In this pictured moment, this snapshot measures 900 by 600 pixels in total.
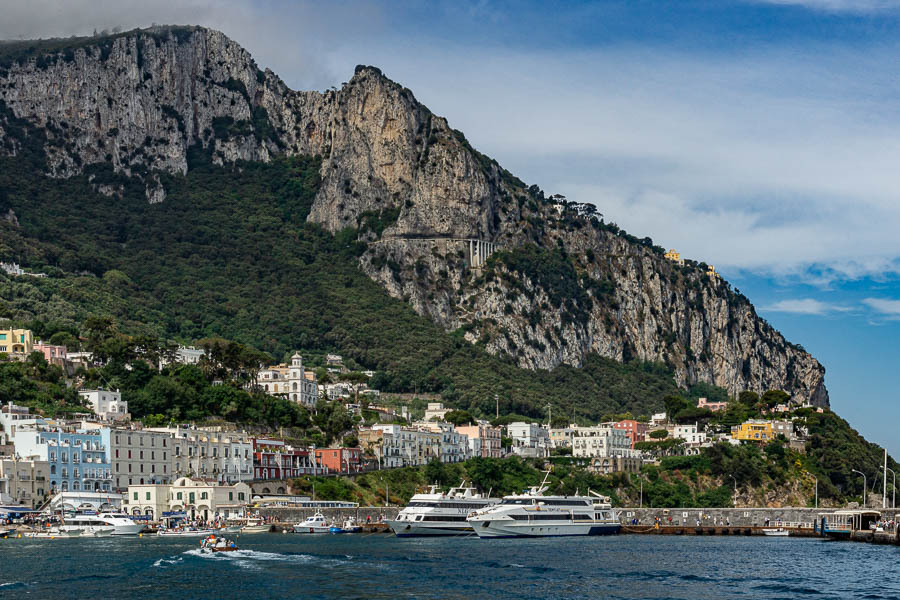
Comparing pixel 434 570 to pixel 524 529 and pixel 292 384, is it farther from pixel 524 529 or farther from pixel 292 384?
pixel 292 384

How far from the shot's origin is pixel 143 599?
7625 cm

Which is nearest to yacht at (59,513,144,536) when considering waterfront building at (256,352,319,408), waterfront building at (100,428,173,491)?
waterfront building at (100,428,173,491)

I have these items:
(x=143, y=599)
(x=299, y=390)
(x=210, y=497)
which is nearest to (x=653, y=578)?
(x=143, y=599)

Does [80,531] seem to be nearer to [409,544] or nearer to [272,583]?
[409,544]

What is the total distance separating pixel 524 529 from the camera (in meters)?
134

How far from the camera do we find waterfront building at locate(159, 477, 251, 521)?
13788 cm

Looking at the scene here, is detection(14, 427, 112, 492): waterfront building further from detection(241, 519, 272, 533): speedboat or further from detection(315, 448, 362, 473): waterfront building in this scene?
Result: detection(315, 448, 362, 473): waterfront building

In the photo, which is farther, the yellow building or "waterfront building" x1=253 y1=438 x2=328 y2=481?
the yellow building

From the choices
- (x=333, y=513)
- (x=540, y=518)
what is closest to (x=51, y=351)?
(x=333, y=513)

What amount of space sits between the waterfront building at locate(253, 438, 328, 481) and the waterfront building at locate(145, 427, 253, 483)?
148 cm

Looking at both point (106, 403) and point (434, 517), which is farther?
point (106, 403)

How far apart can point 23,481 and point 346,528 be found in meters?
31.5

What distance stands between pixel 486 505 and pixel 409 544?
71.1ft

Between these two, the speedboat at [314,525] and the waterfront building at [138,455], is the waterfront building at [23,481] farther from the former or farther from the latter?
the speedboat at [314,525]
